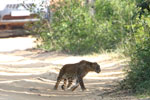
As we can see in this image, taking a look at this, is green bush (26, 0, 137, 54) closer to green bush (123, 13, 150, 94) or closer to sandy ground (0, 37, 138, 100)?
sandy ground (0, 37, 138, 100)

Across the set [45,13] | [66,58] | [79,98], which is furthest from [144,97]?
[45,13]

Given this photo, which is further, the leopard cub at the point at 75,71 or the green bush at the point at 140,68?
the leopard cub at the point at 75,71

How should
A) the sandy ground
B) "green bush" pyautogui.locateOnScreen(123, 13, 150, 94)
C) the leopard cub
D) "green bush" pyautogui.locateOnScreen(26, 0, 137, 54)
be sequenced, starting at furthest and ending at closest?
"green bush" pyautogui.locateOnScreen(26, 0, 137, 54)
the leopard cub
the sandy ground
"green bush" pyautogui.locateOnScreen(123, 13, 150, 94)

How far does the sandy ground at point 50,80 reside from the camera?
9.29 m

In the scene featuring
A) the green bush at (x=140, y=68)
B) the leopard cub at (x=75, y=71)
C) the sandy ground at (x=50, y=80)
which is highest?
the green bush at (x=140, y=68)

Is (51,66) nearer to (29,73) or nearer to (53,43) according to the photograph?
(29,73)

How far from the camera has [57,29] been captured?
19875 millimetres

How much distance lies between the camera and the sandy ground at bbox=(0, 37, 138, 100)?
929 cm

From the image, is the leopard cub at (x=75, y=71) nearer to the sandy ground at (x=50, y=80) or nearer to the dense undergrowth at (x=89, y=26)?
the sandy ground at (x=50, y=80)

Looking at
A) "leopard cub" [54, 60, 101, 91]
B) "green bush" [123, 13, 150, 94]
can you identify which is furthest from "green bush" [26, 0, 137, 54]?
"green bush" [123, 13, 150, 94]

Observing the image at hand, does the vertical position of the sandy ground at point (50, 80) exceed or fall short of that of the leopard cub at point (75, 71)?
it falls short

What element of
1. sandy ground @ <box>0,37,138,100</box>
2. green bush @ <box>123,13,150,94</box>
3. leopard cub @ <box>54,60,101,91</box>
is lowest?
sandy ground @ <box>0,37,138,100</box>

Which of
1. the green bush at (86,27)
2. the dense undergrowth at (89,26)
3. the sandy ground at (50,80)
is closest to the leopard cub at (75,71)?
the sandy ground at (50,80)

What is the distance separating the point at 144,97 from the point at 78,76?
309 cm
